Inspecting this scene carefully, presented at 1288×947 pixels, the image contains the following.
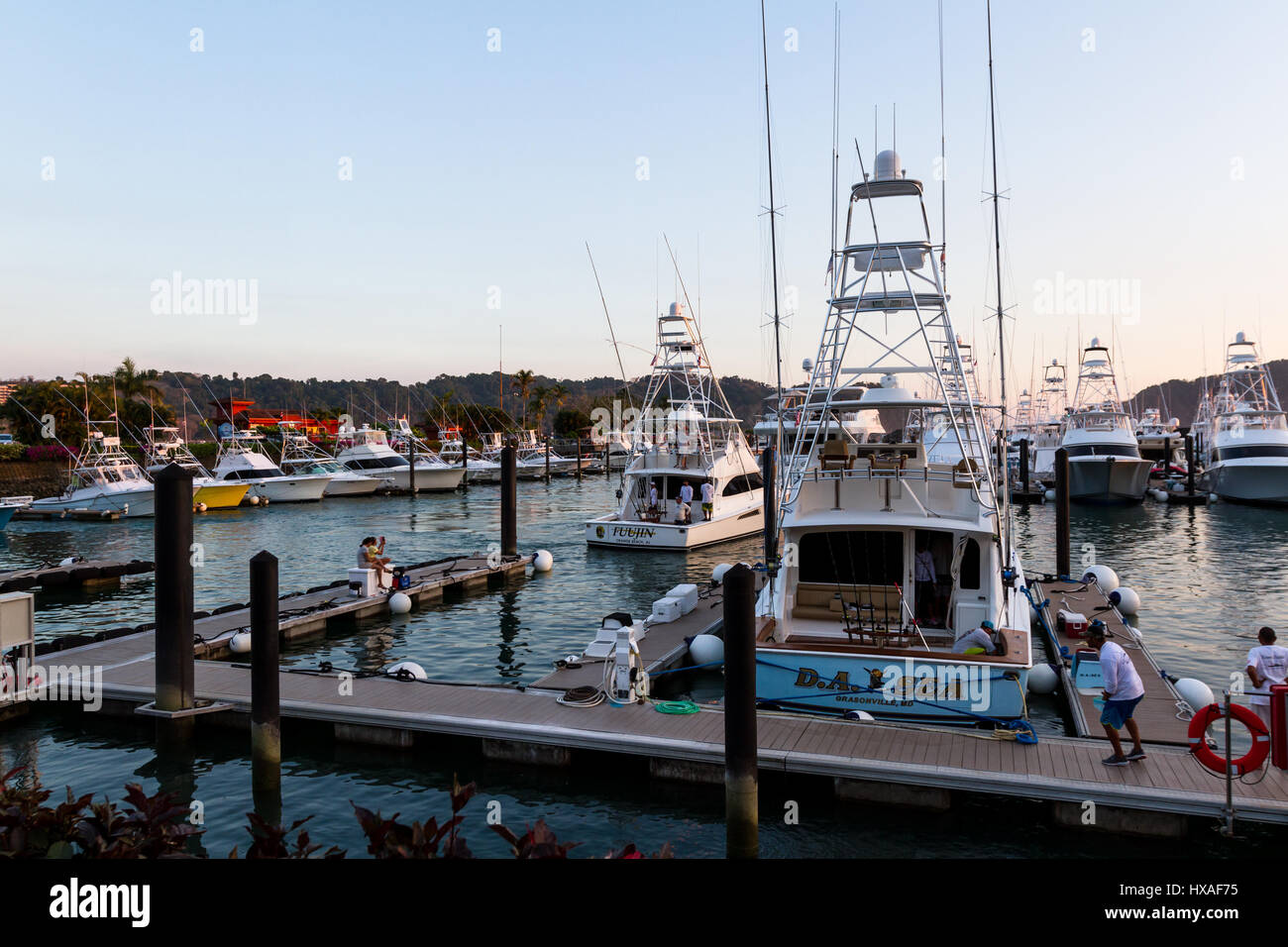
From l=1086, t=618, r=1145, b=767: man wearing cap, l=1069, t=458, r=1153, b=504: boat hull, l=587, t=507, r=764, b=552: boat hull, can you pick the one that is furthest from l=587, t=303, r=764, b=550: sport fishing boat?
l=1069, t=458, r=1153, b=504: boat hull

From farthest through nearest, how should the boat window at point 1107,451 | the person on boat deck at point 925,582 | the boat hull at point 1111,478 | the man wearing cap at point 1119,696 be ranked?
the boat window at point 1107,451, the boat hull at point 1111,478, the person on boat deck at point 925,582, the man wearing cap at point 1119,696

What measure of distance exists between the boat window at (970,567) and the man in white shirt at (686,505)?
18.5m

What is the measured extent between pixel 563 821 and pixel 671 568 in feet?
60.3

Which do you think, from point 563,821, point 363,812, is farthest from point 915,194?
point 363,812

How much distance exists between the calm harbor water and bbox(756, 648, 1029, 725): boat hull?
160 cm

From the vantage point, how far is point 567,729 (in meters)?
11.3

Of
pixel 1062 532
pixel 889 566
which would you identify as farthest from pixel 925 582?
pixel 1062 532

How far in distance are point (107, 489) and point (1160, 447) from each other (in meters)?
69.6

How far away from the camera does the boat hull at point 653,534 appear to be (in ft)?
101

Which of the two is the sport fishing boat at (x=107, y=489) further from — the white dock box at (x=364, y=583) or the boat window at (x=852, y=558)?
the boat window at (x=852, y=558)

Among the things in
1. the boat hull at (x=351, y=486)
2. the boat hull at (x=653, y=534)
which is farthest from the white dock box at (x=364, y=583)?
the boat hull at (x=351, y=486)

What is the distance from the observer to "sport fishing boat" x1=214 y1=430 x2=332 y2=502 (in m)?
53.2

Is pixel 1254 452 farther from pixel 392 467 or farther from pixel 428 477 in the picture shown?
pixel 392 467
